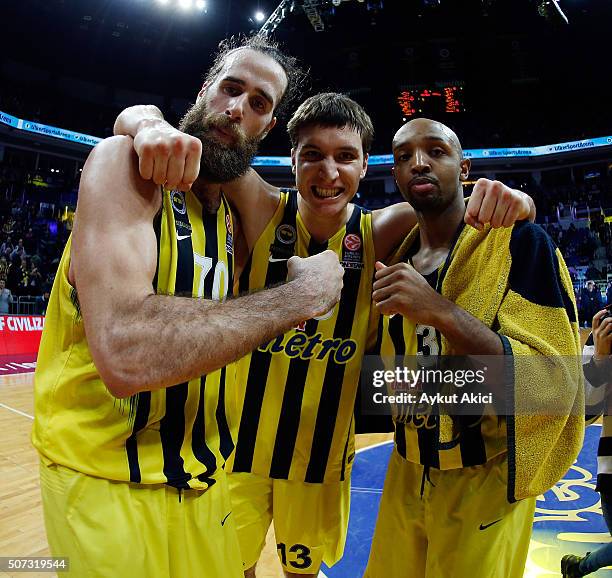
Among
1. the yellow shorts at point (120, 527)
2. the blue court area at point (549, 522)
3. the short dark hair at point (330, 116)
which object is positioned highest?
the short dark hair at point (330, 116)

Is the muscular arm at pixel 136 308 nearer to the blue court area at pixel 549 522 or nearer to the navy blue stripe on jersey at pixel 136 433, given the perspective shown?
the navy blue stripe on jersey at pixel 136 433

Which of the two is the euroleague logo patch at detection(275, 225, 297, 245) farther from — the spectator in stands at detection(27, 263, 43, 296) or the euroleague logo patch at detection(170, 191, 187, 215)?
the spectator in stands at detection(27, 263, 43, 296)

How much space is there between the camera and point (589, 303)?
14.1 m

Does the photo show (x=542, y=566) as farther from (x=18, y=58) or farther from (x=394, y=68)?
(x=18, y=58)

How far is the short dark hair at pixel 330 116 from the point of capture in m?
2.17

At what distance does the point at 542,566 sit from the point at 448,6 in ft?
63.5

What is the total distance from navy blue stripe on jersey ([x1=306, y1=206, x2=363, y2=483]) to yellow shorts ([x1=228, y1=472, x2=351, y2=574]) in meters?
0.12

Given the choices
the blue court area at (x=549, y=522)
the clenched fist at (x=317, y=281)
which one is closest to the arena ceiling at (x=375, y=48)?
the blue court area at (x=549, y=522)

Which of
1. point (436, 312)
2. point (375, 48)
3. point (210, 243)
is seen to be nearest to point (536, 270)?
point (436, 312)

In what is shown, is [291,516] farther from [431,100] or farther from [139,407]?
[431,100]

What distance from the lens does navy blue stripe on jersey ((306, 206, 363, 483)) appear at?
219cm

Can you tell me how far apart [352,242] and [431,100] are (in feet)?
69.9
